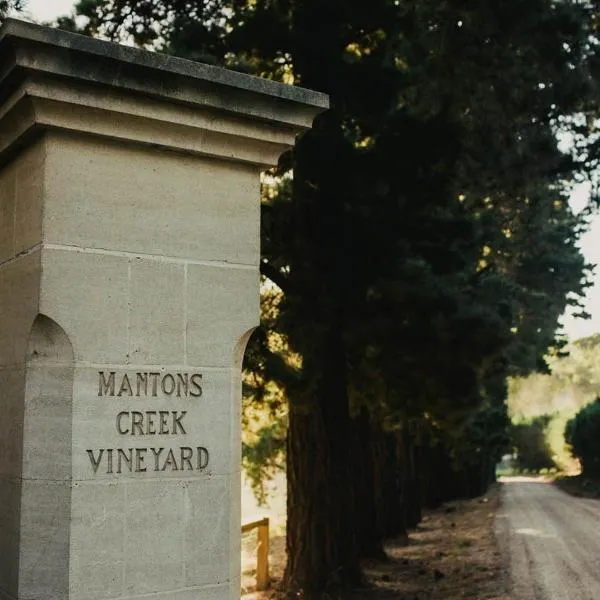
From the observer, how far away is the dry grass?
1221cm

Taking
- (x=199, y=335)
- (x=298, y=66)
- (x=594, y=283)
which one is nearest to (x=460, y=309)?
(x=298, y=66)

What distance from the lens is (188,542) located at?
11.2ft

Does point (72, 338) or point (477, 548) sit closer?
point (72, 338)

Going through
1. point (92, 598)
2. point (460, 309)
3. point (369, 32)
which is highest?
point (369, 32)

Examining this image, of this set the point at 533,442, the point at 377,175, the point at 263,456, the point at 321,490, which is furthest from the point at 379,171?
the point at 533,442

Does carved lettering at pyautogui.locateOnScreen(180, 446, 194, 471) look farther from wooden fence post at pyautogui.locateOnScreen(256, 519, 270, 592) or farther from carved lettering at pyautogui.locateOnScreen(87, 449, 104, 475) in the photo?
wooden fence post at pyautogui.locateOnScreen(256, 519, 270, 592)

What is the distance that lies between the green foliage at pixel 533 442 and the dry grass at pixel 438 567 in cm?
2694

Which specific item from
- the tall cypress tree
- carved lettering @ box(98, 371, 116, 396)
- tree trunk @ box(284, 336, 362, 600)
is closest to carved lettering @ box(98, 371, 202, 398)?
carved lettering @ box(98, 371, 116, 396)

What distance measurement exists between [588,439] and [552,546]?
1578 centimetres

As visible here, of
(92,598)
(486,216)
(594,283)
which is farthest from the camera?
(594,283)

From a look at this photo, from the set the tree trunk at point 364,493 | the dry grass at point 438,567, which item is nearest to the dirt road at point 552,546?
the dry grass at point 438,567

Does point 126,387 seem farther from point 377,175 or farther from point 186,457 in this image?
point 377,175

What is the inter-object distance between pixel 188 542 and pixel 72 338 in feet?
2.91

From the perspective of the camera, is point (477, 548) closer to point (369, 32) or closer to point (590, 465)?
point (369, 32)
